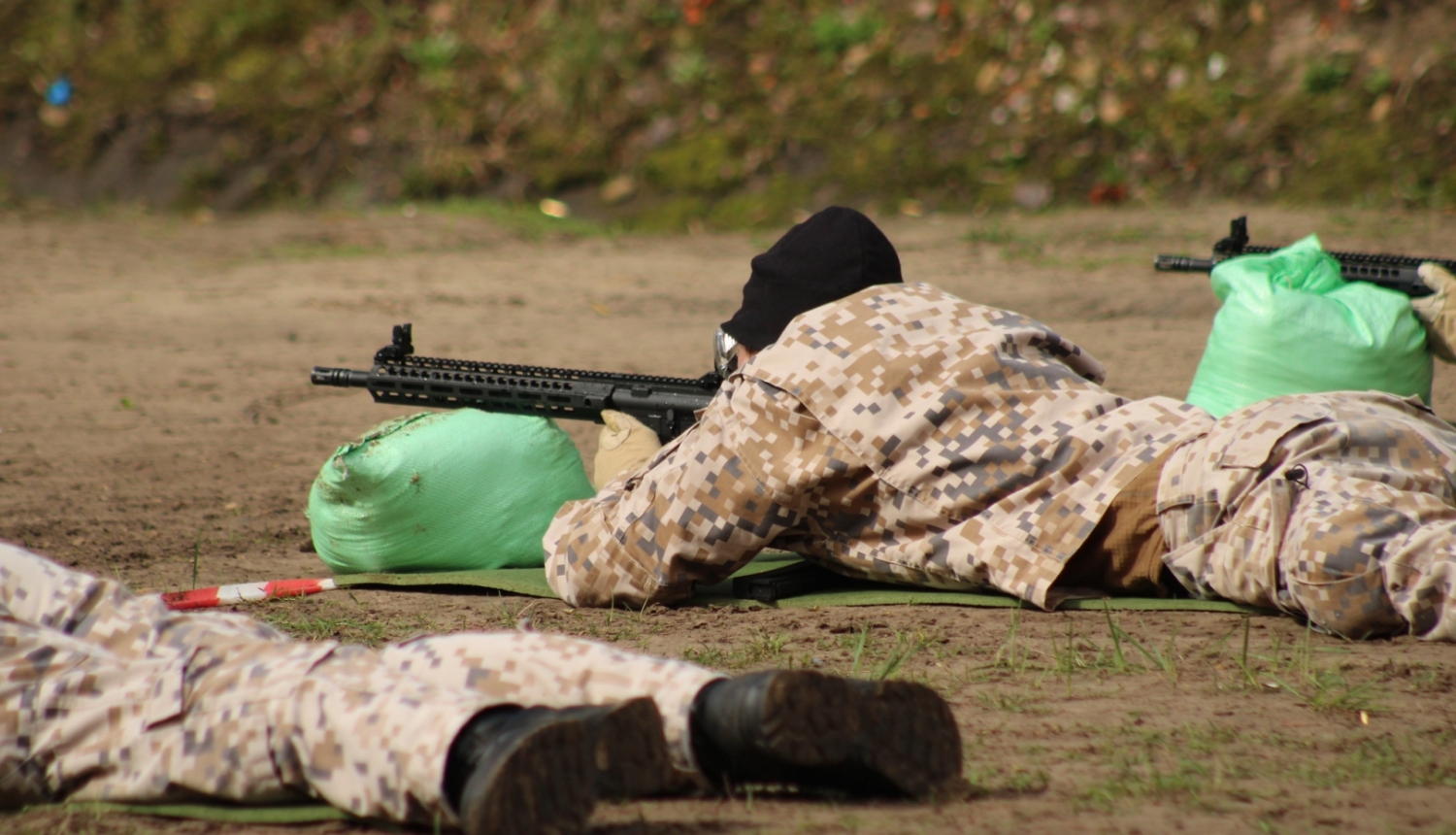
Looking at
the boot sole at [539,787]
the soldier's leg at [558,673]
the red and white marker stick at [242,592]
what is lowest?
the red and white marker stick at [242,592]

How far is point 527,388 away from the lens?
149 inches

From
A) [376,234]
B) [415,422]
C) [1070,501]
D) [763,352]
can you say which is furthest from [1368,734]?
[376,234]

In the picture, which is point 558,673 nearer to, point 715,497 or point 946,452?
point 715,497

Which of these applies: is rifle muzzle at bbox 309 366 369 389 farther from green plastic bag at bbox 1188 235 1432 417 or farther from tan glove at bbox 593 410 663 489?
green plastic bag at bbox 1188 235 1432 417

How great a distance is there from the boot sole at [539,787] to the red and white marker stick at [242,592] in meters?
1.84

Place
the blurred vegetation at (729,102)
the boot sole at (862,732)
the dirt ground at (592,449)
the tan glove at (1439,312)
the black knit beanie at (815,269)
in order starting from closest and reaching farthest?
the boot sole at (862,732)
the dirt ground at (592,449)
the black knit beanie at (815,269)
the tan glove at (1439,312)
the blurred vegetation at (729,102)

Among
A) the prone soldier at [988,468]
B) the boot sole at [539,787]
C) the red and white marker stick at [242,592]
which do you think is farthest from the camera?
the red and white marker stick at [242,592]

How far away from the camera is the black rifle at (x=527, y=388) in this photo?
142 inches

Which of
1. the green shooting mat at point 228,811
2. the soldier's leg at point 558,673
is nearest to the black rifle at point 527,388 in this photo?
the soldier's leg at point 558,673

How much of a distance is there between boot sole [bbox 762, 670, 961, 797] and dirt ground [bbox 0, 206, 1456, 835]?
5 cm

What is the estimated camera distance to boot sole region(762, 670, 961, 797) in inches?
68.3

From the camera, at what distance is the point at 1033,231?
8.91 metres

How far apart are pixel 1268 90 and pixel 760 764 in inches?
349

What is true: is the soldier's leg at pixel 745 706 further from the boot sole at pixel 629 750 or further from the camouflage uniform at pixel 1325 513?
the camouflage uniform at pixel 1325 513
